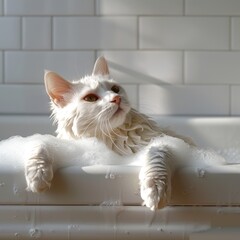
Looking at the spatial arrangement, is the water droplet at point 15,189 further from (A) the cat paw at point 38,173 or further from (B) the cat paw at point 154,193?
(B) the cat paw at point 154,193

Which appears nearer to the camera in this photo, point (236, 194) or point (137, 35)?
point (236, 194)

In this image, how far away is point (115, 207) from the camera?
3.05ft

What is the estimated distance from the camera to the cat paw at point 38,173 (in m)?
0.90

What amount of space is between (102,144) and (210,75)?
2.72ft

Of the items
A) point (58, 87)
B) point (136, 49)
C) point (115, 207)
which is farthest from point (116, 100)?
point (136, 49)

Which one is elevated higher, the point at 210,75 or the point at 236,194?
the point at 210,75

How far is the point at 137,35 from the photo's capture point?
1.93 meters

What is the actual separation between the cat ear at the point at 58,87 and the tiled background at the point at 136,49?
0.63 metres

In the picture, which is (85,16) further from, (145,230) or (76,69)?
(145,230)

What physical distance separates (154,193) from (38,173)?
0.65ft

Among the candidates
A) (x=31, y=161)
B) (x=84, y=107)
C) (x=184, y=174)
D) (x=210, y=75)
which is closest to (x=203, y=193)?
(x=184, y=174)

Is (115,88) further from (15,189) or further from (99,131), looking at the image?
(15,189)

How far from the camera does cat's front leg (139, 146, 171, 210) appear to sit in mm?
879

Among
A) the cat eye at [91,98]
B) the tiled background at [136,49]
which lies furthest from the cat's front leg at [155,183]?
the tiled background at [136,49]
